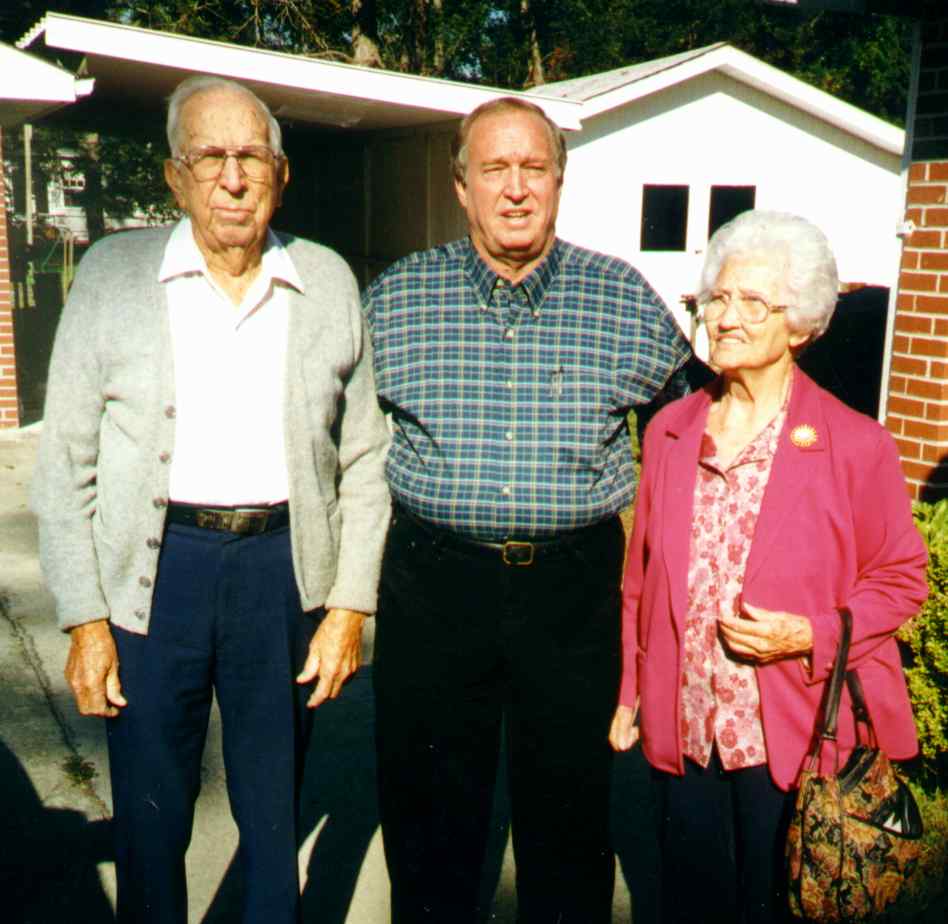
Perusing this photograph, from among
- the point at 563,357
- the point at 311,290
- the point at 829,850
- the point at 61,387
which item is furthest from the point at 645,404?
the point at 61,387

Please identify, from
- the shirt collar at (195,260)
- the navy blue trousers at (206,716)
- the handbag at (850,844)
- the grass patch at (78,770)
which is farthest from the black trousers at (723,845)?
the grass patch at (78,770)

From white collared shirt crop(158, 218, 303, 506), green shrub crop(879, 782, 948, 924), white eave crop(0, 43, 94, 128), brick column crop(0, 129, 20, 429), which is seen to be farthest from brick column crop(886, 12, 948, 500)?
brick column crop(0, 129, 20, 429)

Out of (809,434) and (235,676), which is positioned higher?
(809,434)

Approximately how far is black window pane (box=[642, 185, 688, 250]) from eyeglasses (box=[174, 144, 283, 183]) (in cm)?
1326

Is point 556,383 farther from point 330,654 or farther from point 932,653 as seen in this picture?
point 932,653

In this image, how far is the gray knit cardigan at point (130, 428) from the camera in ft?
7.77

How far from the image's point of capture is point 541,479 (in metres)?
2.64

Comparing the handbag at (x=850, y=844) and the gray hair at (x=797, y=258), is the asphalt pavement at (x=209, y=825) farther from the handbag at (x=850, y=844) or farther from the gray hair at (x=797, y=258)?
the gray hair at (x=797, y=258)

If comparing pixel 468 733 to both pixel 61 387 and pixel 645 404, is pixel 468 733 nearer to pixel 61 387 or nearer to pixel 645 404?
pixel 645 404

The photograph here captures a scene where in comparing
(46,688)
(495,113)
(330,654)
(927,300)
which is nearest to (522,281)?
(495,113)

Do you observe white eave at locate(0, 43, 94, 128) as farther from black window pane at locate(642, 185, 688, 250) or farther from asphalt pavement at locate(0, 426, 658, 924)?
black window pane at locate(642, 185, 688, 250)

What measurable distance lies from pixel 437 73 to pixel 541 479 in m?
27.7

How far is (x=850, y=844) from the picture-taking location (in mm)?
2098

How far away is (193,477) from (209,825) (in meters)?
1.87
